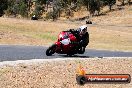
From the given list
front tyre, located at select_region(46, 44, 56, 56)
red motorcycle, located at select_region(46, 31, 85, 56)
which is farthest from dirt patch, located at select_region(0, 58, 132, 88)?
front tyre, located at select_region(46, 44, 56, 56)

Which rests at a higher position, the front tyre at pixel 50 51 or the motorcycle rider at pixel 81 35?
the motorcycle rider at pixel 81 35

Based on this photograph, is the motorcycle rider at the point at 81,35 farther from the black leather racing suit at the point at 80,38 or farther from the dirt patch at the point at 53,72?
the dirt patch at the point at 53,72

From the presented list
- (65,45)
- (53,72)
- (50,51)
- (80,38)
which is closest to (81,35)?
(80,38)

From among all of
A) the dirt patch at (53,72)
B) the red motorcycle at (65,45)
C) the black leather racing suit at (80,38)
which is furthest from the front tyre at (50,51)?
the dirt patch at (53,72)

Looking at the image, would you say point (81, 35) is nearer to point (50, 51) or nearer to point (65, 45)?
point (65, 45)

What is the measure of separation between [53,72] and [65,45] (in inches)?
182

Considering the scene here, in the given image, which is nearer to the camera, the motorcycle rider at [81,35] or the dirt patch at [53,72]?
the dirt patch at [53,72]

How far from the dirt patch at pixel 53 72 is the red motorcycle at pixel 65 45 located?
2.16m

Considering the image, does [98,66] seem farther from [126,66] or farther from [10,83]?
[10,83]

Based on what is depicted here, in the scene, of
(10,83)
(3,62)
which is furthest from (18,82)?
(3,62)

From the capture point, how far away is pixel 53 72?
671 inches

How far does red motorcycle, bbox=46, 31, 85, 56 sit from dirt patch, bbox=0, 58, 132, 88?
216 centimetres

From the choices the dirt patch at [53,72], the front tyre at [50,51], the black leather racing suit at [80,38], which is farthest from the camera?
the black leather racing suit at [80,38]

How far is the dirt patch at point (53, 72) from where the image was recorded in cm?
1548
